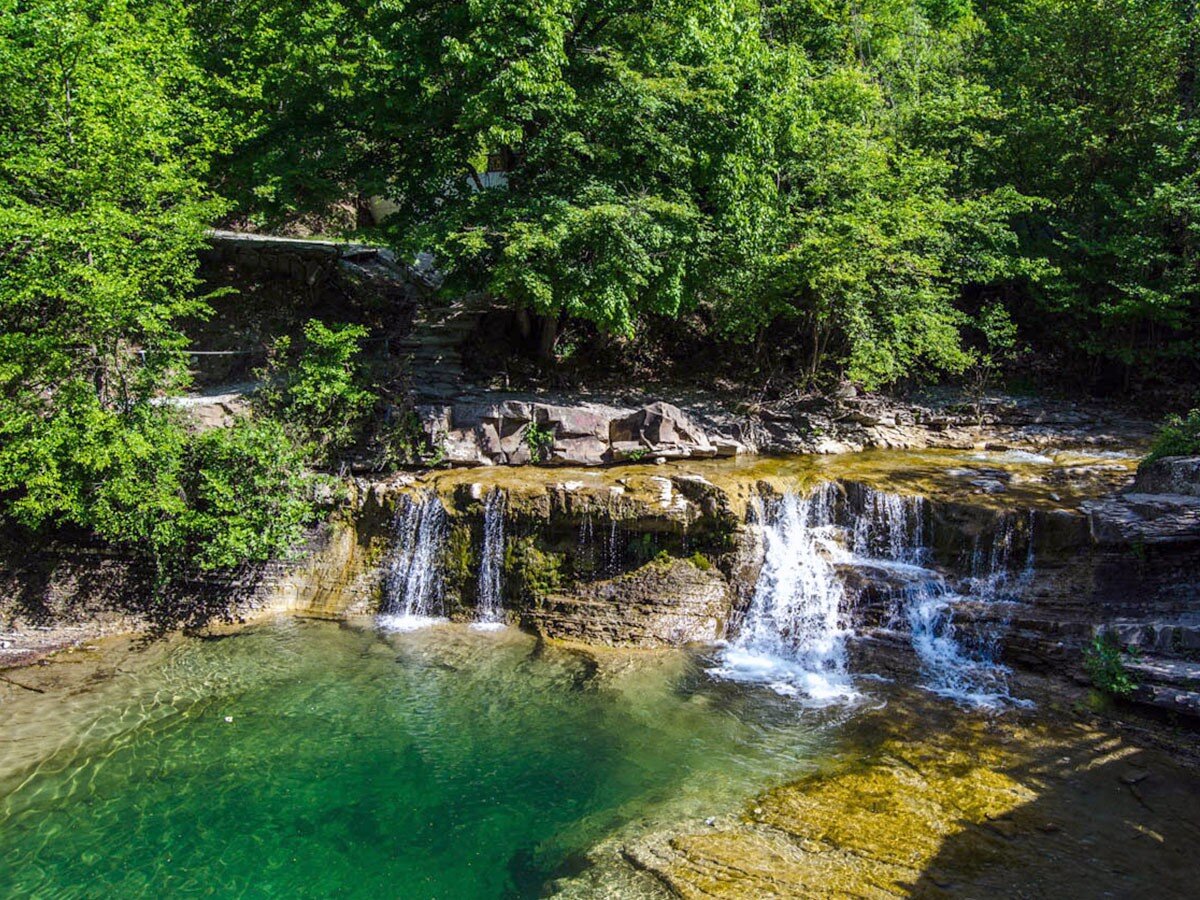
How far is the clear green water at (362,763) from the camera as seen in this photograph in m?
6.56

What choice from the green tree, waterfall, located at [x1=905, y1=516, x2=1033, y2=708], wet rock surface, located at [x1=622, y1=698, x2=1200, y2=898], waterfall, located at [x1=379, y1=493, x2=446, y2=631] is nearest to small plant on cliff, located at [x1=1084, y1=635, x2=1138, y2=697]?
wet rock surface, located at [x1=622, y1=698, x2=1200, y2=898]

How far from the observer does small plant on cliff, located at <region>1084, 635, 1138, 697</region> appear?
8188 millimetres

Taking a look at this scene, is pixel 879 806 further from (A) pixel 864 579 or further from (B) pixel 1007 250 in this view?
(B) pixel 1007 250

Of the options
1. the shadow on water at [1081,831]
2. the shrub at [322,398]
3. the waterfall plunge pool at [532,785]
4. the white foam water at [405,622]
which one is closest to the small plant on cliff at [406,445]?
the shrub at [322,398]

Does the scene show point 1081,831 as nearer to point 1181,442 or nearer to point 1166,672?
point 1166,672

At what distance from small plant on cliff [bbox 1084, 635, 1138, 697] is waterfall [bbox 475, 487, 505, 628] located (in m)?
7.47

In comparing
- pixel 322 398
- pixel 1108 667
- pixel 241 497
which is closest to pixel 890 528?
pixel 1108 667

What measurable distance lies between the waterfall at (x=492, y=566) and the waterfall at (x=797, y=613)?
3425 mm

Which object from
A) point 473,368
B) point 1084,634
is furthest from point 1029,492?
point 473,368

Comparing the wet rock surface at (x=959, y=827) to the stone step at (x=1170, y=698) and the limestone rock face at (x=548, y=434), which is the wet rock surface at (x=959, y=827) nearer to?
the stone step at (x=1170, y=698)

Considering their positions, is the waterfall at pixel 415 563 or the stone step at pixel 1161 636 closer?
the stone step at pixel 1161 636

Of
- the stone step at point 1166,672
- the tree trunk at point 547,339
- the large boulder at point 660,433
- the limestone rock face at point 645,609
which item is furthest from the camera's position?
the tree trunk at point 547,339

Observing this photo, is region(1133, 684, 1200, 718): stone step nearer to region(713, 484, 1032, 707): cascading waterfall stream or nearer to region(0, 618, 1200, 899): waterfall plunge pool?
region(0, 618, 1200, 899): waterfall plunge pool

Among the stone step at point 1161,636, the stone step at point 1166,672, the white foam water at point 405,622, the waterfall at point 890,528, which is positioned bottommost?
the white foam water at point 405,622
